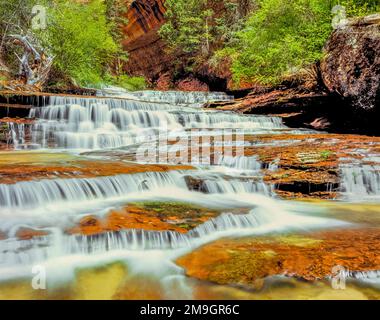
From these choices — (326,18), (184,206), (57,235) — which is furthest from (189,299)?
(326,18)

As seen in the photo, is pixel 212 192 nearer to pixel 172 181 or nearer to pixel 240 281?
pixel 172 181

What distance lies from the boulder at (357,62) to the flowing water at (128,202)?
3035 mm

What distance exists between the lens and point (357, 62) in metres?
9.72

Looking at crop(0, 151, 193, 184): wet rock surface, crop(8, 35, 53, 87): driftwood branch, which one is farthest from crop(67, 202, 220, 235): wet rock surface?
crop(8, 35, 53, 87): driftwood branch

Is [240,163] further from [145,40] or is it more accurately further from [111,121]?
[145,40]

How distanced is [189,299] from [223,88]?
1902cm

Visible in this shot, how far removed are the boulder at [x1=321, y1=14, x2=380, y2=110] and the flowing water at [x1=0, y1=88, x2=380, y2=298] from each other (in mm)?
3035

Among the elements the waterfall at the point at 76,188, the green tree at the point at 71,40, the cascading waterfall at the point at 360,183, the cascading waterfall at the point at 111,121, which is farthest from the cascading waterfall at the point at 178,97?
the waterfall at the point at 76,188

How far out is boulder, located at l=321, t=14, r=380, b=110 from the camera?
9.36 metres

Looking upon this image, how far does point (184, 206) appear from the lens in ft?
16.8

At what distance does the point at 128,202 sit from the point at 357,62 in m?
8.09

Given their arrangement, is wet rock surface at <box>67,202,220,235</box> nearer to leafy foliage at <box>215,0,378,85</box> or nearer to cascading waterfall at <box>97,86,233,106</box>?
leafy foliage at <box>215,0,378,85</box>

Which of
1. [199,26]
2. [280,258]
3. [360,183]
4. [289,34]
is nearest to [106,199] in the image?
[280,258]

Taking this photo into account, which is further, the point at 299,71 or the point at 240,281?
the point at 299,71
